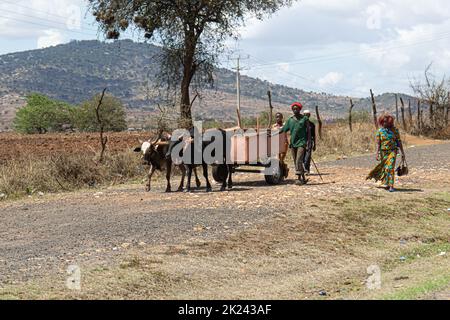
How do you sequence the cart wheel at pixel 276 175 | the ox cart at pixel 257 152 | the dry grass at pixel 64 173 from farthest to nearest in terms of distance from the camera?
the dry grass at pixel 64 173 < the cart wheel at pixel 276 175 < the ox cart at pixel 257 152

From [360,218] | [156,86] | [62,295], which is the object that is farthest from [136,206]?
[156,86]

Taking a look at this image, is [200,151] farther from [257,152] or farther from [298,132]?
[298,132]

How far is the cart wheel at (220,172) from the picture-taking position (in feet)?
56.1

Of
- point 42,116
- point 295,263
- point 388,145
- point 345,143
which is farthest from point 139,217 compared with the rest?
point 42,116

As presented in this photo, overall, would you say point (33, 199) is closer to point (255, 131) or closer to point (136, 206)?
point (136, 206)

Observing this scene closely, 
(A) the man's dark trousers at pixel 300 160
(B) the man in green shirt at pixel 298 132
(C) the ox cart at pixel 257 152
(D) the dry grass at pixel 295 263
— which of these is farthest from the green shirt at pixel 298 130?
(D) the dry grass at pixel 295 263

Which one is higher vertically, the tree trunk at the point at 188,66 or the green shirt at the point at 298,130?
the tree trunk at the point at 188,66

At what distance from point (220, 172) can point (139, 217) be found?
15.0 feet

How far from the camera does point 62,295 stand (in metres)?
8.16

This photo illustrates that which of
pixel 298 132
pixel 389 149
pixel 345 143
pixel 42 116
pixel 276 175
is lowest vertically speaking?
pixel 276 175

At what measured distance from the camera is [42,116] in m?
63.6

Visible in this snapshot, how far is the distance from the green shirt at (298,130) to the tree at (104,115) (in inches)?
1287

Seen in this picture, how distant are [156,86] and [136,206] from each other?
13.5 m

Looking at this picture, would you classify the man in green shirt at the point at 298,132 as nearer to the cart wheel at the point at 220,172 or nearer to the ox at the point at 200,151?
the ox at the point at 200,151
